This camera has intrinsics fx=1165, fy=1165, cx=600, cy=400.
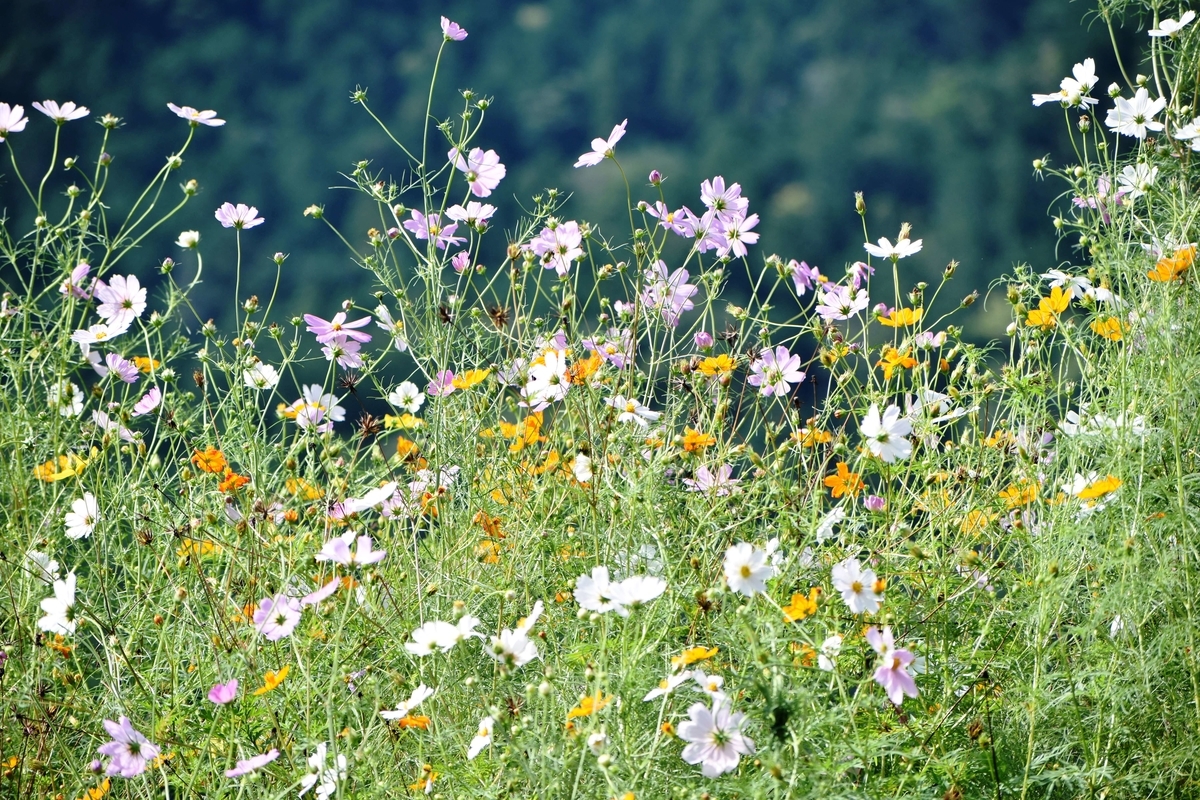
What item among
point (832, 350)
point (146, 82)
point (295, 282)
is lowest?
point (832, 350)

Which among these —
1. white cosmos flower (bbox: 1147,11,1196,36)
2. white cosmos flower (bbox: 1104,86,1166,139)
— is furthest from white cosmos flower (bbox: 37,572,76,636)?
white cosmos flower (bbox: 1147,11,1196,36)

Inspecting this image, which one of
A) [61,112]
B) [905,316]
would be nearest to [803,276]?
[905,316]

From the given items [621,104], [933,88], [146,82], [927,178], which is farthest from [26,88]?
[933,88]

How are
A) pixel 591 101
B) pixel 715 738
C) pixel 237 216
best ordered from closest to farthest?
pixel 715 738 < pixel 237 216 < pixel 591 101

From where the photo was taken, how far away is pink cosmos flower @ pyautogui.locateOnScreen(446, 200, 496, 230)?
162cm

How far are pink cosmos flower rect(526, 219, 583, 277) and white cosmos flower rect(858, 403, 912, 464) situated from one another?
Answer: 62 centimetres

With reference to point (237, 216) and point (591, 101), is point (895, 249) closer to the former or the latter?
point (237, 216)

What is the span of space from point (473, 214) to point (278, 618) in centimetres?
66

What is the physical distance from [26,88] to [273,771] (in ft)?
67.7

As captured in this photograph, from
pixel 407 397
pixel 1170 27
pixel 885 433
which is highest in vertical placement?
pixel 1170 27

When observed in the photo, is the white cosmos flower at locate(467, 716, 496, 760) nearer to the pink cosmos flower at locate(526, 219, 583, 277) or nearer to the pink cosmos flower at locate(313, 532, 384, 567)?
the pink cosmos flower at locate(313, 532, 384, 567)

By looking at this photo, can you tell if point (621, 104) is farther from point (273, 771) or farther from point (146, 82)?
point (273, 771)

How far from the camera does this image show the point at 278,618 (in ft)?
4.02

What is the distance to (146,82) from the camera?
75.6ft
